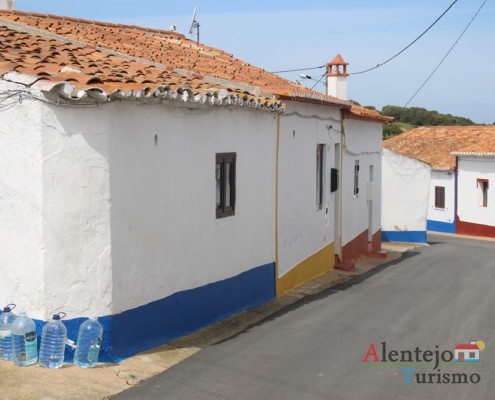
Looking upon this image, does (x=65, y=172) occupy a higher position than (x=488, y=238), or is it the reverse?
(x=65, y=172)

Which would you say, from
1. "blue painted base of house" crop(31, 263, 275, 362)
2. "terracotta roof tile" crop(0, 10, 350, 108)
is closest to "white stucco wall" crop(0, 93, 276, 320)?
"blue painted base of house" crop(31, 263, 275, 362)

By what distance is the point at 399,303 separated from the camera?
1205 cm

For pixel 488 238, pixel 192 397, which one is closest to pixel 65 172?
pixel 192 397

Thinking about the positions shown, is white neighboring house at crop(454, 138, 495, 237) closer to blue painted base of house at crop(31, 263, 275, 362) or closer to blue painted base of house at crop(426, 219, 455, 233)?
blue painted base of house at crop(426, 219, 455, 233)

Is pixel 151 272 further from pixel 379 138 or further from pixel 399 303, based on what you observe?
pixel 379 138

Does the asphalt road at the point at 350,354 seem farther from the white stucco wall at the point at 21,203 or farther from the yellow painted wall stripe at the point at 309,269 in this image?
the white stucco wall at the point at 21,203

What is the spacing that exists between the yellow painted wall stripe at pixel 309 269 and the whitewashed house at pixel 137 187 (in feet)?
0.22

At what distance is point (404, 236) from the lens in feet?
90.3

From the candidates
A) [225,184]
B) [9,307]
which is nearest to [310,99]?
[225,184]

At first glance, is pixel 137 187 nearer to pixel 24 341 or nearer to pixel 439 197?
pixel 24 341

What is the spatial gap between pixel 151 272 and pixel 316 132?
7074 millimetres

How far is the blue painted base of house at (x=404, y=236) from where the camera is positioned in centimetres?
2734

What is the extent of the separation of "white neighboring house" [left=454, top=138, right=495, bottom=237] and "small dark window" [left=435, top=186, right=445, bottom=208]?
1213 millimetres

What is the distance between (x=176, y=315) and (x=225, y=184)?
7.50 feet
